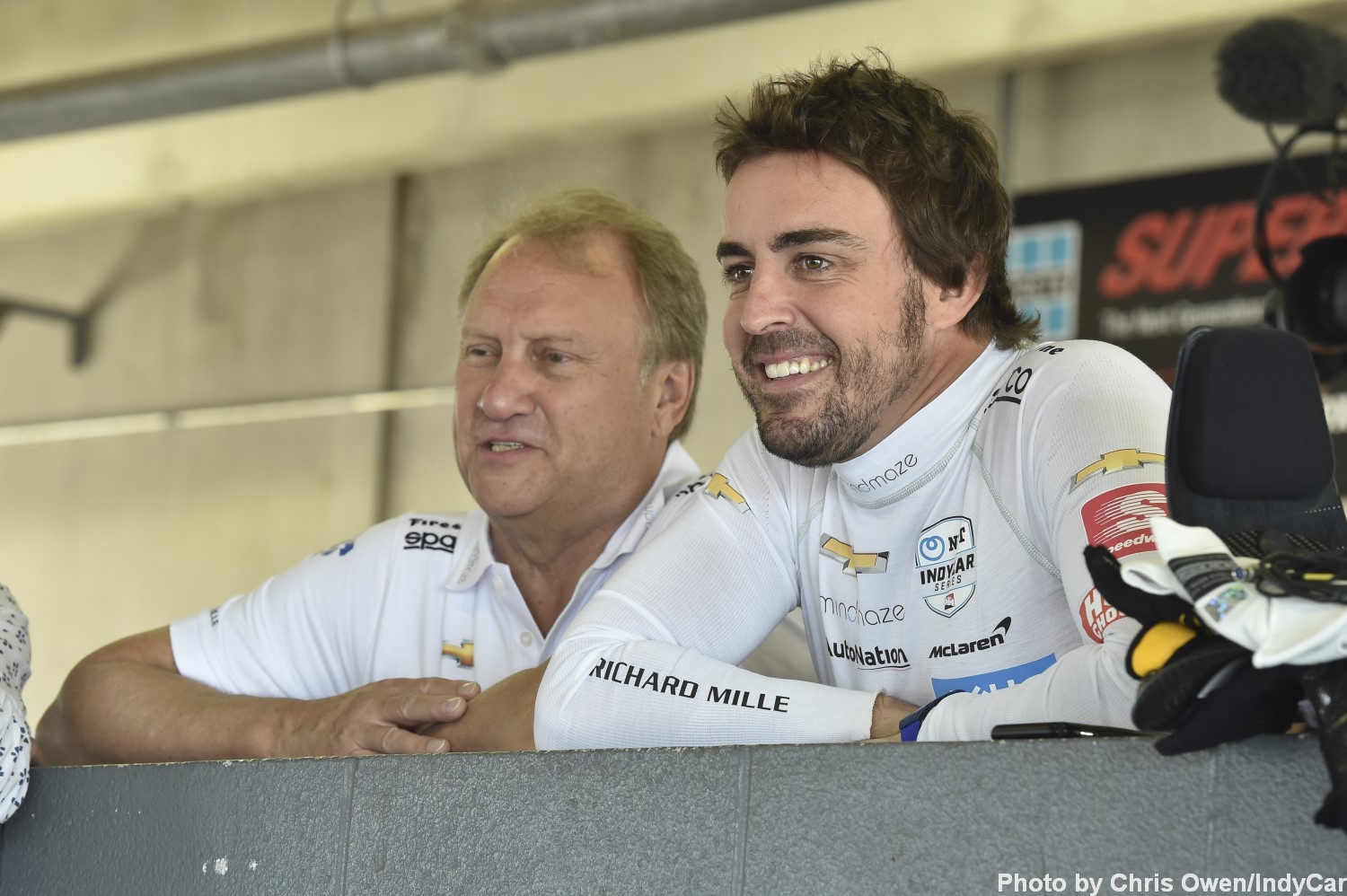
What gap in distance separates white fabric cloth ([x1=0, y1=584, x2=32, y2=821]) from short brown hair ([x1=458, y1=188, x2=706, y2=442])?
34.9 inches

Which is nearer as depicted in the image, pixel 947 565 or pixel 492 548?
pixel 947 565

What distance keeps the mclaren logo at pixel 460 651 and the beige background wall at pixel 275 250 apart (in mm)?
3314

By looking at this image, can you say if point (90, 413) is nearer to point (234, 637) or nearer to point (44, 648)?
point (44, 648)

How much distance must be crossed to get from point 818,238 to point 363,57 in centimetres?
389

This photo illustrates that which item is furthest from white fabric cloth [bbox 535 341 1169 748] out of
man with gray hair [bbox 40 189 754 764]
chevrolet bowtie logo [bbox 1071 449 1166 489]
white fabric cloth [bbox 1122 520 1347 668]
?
man with gray hair [bbox 40 189 754 764]

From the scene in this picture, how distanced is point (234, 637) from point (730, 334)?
917 millimetres

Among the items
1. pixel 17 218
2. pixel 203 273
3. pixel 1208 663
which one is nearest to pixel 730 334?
pixel 1208 663

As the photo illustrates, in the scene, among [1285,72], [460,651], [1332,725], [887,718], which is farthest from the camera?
[1285,72]

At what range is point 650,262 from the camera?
2.44 metres

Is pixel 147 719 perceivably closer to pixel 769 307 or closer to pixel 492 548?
pixel 492 548

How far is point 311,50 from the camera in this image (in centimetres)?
529

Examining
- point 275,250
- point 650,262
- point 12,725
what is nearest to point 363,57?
point 275,250

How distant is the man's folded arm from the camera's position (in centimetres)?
185

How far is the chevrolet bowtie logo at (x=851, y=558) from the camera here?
1696mm
